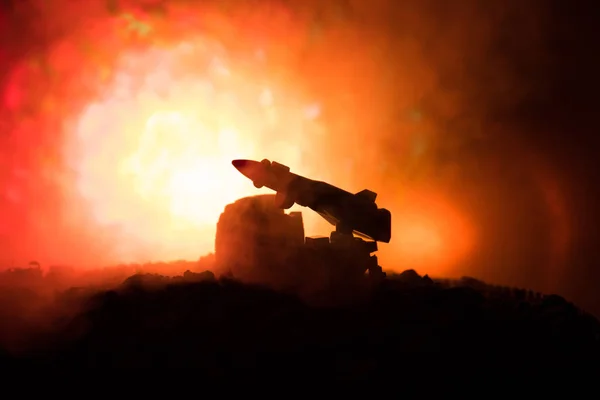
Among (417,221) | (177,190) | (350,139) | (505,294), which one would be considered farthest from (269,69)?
(505,294)

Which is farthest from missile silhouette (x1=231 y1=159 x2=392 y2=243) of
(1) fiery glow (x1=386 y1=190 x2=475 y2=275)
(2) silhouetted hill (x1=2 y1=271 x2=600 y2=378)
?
(1) fiery glow (x1=386 y1=190 x2=475 y2=275)

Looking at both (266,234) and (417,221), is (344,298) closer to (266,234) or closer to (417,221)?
(266,234)

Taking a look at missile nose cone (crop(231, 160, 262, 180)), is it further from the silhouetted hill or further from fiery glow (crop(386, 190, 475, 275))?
fiery glow (crop(386, 190, 475, 275))

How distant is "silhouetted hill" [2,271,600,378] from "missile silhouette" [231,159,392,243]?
0.80 m

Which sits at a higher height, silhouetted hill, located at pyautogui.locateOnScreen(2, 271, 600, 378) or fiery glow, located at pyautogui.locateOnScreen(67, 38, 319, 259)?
fiery glow, located at pyautogui.locateOnScreen(67, 38, 319, 259)

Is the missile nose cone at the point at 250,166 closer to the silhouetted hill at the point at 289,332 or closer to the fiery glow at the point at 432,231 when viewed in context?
the silhouetted hill at the point at 289,332

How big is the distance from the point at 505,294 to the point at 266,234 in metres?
3.25

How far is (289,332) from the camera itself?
13.5 feet

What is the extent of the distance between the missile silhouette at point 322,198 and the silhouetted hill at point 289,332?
0.80 metres

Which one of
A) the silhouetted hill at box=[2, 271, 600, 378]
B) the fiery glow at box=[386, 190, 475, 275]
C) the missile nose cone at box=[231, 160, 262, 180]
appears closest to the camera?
the silhouetted hill at box=[2, 271, 600, 378]

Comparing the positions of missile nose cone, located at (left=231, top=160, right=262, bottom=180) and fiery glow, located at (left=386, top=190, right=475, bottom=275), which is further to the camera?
fiery glow, located at (left=386, top=190, right=475, bottom=275)

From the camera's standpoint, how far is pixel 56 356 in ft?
11.8

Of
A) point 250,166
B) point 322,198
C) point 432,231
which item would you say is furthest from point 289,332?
point 432,231

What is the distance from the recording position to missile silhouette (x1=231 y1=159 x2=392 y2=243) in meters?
5.59
